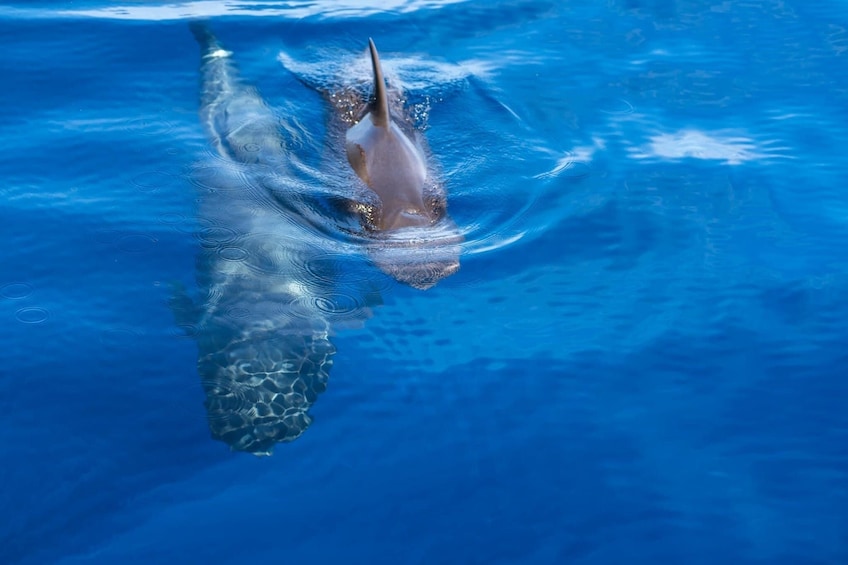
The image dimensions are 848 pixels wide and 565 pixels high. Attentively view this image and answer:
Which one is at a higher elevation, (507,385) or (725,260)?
(725,260)

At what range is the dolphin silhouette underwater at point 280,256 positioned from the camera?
680 cm

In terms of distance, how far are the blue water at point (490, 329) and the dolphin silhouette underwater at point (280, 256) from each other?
0.17 meters

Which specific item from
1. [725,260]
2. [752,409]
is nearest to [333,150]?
[725,260]

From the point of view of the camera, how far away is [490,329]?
746cm

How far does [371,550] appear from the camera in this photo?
18.7 feet

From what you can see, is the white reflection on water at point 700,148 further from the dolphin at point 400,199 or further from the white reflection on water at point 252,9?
the white reflection on water at point 252,9

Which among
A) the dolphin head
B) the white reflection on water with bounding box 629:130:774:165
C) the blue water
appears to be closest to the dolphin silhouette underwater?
the dolphin head

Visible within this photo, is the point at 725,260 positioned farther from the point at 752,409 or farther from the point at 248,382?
the point at 248,382

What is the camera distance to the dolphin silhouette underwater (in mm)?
6797

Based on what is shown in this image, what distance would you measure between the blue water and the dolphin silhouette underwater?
17cm

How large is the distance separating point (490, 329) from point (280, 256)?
2079 mm

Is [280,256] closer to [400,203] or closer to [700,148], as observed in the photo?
[400,203]

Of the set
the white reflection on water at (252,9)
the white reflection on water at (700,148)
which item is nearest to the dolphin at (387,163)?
the white reflection on water at (700,148)

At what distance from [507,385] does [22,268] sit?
171 inches
